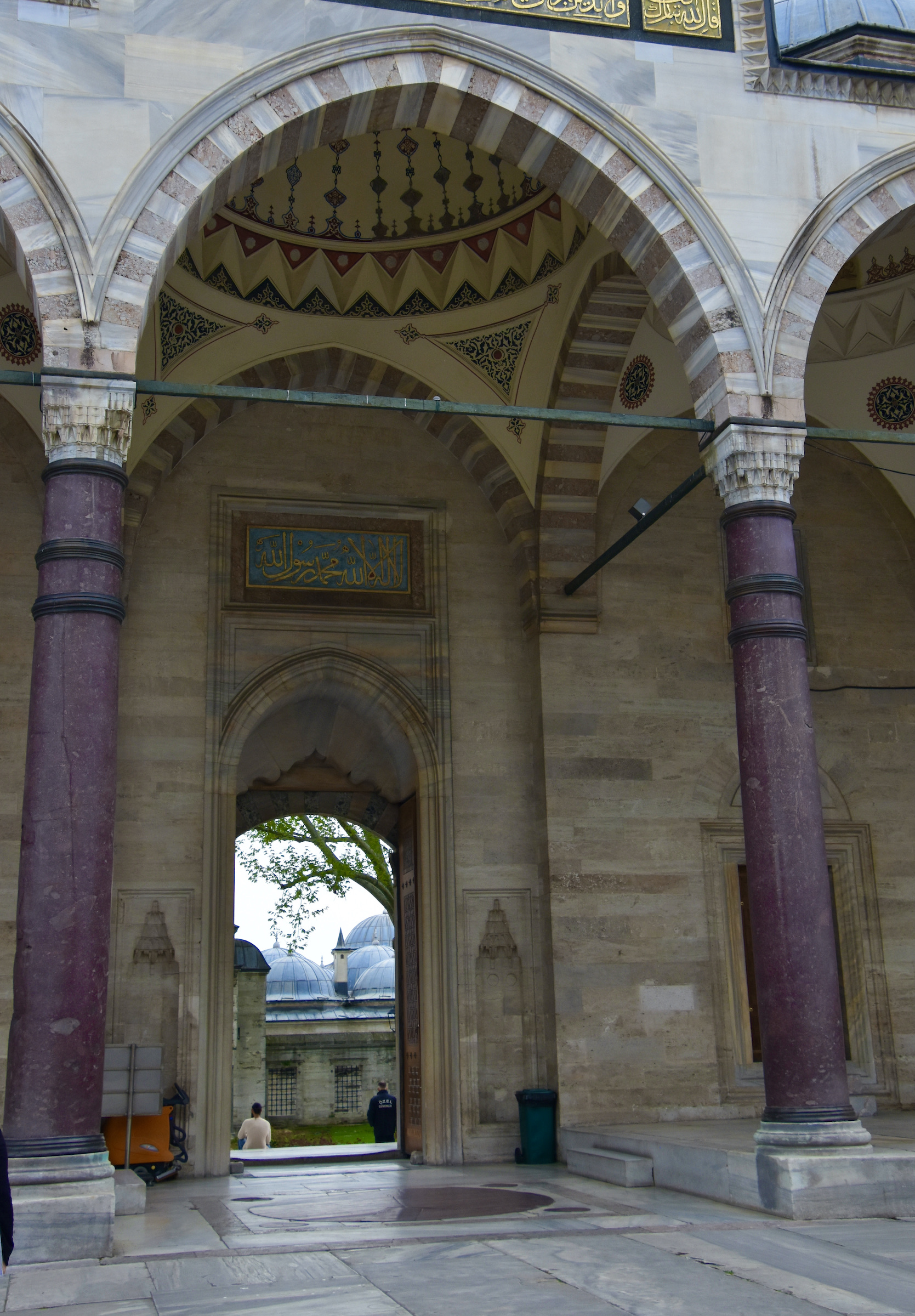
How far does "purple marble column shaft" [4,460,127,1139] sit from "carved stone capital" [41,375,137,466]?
0.09 m

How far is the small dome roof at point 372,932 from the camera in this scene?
35.7m

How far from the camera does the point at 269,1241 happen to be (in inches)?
224

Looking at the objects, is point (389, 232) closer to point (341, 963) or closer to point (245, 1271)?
point (245, 1271)

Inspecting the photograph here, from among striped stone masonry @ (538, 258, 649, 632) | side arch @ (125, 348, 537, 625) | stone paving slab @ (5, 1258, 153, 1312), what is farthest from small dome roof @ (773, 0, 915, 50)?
stone paving slab @ (5, 1258, 153, 1312)

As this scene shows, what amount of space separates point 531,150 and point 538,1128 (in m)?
6.35

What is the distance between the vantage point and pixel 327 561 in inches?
397

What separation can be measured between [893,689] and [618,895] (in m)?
2.94

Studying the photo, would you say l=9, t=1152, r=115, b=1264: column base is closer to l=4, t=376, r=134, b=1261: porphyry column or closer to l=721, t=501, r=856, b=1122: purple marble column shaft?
l=4, t=376, r=134, b=1261: porphyry column

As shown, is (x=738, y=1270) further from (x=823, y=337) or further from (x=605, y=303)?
(x=823, y=337)

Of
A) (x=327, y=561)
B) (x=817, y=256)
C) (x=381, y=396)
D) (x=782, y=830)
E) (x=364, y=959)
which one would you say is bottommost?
(x=782, y=830)

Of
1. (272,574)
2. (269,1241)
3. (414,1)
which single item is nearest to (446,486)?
(272,574)

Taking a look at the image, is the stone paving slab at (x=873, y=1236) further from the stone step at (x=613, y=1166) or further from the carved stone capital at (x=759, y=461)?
the carved stone capital at (x=759, y=461)

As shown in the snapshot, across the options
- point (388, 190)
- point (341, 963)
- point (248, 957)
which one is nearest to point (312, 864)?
point (248, 957)

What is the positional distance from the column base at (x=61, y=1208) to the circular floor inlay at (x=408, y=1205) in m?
1.25
